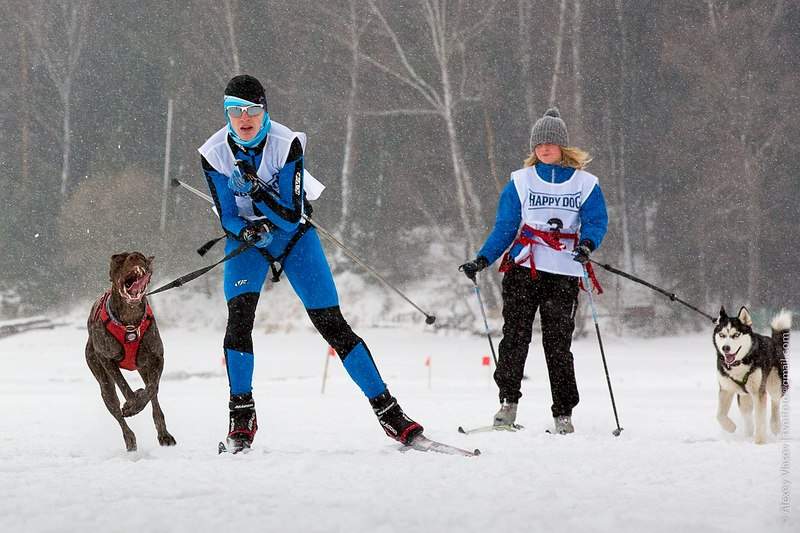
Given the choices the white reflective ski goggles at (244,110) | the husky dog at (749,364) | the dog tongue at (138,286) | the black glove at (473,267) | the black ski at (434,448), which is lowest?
the black ski at (434,448)

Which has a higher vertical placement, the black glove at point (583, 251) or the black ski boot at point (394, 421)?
the black glove at point (583, 251)

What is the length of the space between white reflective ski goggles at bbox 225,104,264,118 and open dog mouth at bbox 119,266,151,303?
90 centimetres

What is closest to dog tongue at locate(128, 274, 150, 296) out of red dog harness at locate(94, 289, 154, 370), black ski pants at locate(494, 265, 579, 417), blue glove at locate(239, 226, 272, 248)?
red dog harness at locate(94, 289, 154, 370)

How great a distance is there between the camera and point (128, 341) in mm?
4543

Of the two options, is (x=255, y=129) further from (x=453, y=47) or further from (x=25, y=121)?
(x=25, y=121)

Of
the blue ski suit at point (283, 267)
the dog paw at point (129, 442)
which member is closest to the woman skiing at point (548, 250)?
the blue ski suit at point (283, 267)

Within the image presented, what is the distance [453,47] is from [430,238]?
468 centimetres

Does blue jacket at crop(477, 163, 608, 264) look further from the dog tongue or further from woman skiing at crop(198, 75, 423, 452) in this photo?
the dog tongue

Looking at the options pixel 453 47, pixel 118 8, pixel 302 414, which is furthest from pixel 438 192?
pixel 302 414

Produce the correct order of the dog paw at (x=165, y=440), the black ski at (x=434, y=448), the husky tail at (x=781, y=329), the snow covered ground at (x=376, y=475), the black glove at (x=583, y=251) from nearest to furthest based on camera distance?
the snow covered ground at (x=376, y=475), the black ski at (x=434, y=448), the dog paw at (x=165, y=440), the black glove at (x=583, y=251), the husky tail at (x=781, y=329)

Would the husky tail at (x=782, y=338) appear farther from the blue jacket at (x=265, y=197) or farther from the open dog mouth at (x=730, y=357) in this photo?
the blue jacket at (x=265, y=197)

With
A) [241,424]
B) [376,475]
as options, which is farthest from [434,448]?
[241,424]

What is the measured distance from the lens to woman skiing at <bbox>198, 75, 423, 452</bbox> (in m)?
4.36

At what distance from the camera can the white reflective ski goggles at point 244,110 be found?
434 cm
